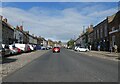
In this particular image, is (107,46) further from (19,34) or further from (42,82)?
(42,82)

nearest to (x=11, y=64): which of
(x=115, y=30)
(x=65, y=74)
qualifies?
(x=65, y=74)

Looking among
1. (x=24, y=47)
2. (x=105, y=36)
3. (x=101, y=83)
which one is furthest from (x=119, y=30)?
(x=101, y=83)

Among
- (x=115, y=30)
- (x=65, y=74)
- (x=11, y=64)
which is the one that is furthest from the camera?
(x=115, y=30)

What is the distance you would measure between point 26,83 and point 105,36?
61312 mm

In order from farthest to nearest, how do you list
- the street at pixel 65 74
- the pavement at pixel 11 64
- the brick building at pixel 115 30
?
the brick building at pixel 115 30
the pavement at pixel 11 64
the street at pixel 65 74

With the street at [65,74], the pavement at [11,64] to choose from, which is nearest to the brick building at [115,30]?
the pavement at [11,64]

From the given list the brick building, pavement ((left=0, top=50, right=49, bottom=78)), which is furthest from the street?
the brick building

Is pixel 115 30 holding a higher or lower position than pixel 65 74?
higher

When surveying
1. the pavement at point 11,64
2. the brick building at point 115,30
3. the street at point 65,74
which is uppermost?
the brick building at point 115,30

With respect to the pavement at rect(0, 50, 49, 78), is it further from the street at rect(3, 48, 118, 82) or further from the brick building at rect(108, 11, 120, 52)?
the brick building at rect(108, 11, 120, 52)

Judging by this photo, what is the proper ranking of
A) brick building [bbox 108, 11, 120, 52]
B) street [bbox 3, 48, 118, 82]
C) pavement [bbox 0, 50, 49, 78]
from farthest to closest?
1. brick building [bbox 108, 11, 120, 52]
2. pavement [bbox 0, 50, 49, 78]
3. street [bbox 3, 48, 118, 82]

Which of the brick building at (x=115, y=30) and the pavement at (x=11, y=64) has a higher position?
the brick building at (x=115, y=30)

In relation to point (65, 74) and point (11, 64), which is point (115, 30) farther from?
point (65, 74)

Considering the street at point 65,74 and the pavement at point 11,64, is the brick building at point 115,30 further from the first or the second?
the street at point 65,74
